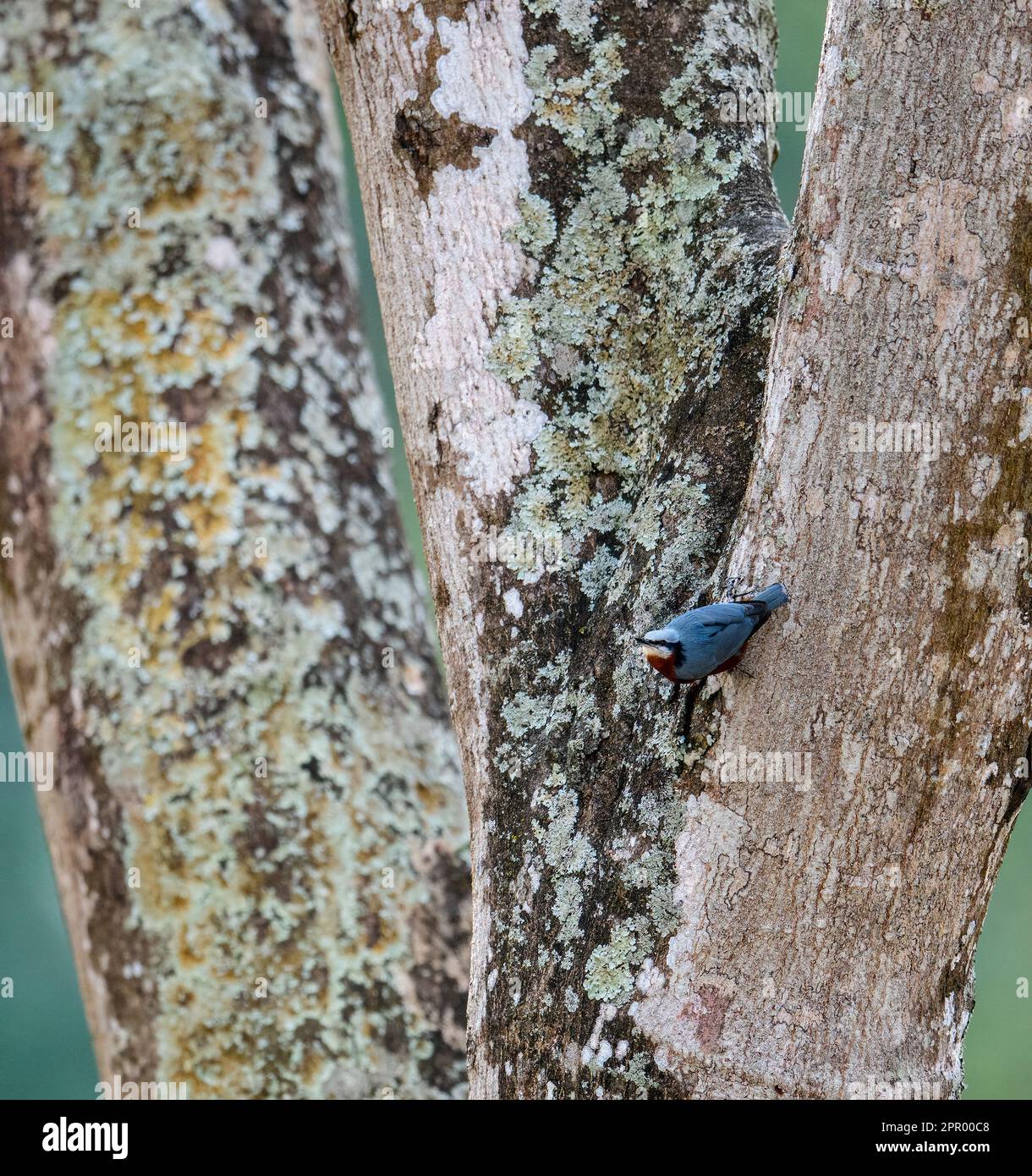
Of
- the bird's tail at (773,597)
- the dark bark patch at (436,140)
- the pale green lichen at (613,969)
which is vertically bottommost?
the pale green lichen at (613,969)

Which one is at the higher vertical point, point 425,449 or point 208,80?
point 208,80

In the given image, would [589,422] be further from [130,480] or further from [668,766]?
[130,480]

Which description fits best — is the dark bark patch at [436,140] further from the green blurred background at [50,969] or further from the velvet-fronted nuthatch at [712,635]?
the green blurred background at [50,969]

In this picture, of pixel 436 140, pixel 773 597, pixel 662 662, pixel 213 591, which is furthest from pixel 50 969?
pixel 773 597

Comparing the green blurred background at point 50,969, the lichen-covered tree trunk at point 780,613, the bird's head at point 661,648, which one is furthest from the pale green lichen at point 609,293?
the green blurred background at point 50,969

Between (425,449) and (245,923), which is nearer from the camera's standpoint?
(425,449)

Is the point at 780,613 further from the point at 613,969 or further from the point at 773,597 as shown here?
the point at 613,969

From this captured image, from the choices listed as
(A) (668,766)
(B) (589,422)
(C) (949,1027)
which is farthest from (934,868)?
(B) (589,422)

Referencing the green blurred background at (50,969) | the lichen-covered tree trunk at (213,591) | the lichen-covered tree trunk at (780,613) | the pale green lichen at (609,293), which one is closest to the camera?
the lichen-covered tree trunk at (780,613)
